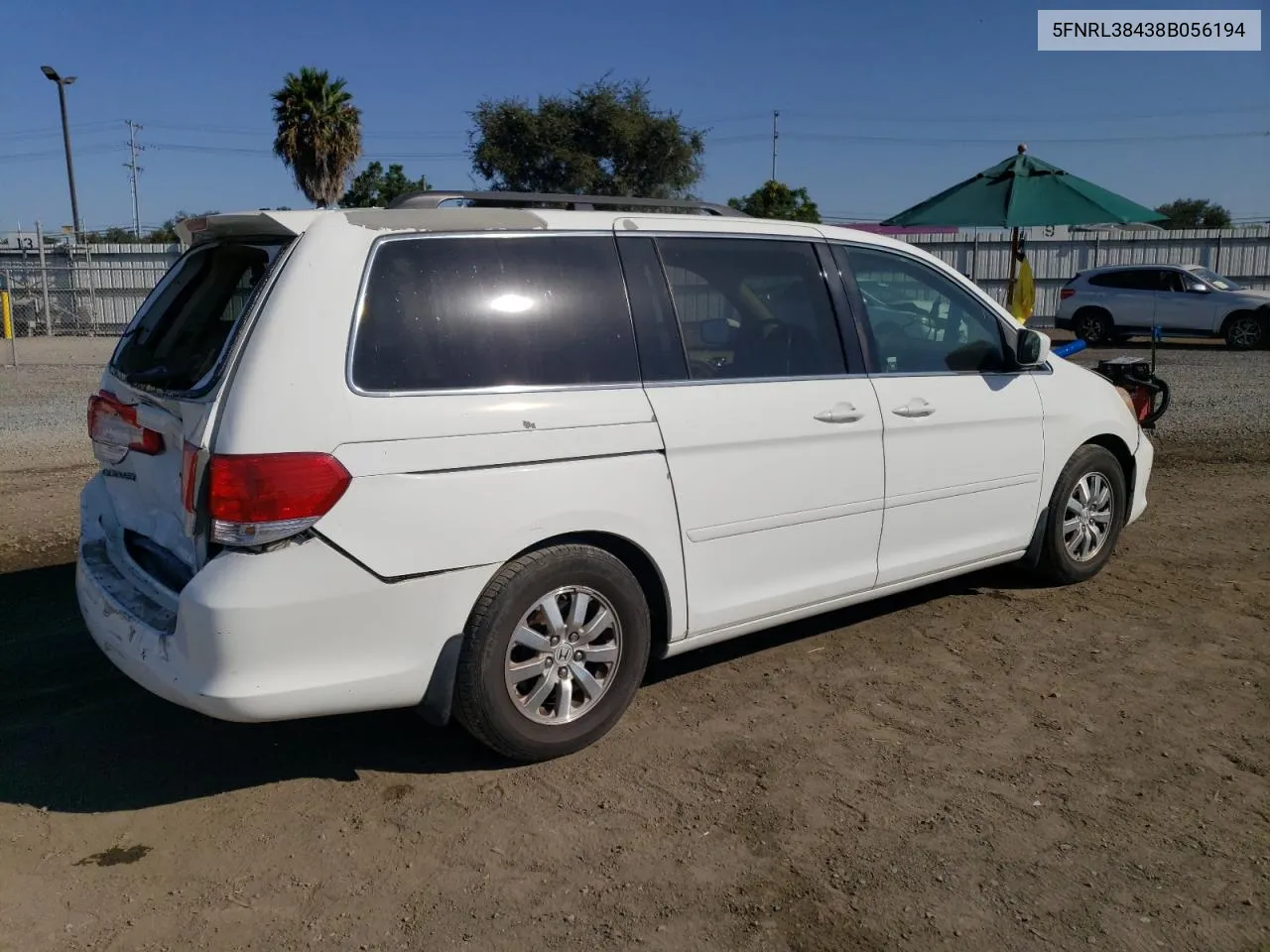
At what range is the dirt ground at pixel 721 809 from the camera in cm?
297

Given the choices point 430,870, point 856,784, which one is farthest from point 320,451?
point 856,784

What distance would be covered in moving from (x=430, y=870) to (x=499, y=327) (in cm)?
170

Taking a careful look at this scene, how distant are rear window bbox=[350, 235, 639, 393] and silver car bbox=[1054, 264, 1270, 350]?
19154 millimetres

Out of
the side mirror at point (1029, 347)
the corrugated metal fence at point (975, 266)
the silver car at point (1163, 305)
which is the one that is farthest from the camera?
the corrugated metal fence at point (975, 266)

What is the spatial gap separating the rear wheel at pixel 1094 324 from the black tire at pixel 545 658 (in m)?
20.5

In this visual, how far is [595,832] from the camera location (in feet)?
11.2

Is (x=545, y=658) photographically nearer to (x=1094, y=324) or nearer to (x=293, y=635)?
(x=293, y=635)

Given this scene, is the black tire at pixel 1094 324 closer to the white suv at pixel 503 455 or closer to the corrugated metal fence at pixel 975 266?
the corrugated metal fence at pixel 975 266

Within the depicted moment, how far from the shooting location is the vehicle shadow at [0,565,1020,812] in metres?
3.71

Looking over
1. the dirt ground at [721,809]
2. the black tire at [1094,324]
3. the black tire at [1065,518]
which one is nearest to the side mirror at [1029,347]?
the black tire at [1065,518]

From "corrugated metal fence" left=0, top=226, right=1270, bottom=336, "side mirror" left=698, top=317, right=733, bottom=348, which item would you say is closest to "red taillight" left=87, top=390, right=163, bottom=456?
"side mirror" left=698, top=317, right=733, bottom=348

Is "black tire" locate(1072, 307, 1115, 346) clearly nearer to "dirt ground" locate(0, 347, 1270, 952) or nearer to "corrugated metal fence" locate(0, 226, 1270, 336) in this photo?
"corrugated metal fence" locate(0, 226, 1270, 336)

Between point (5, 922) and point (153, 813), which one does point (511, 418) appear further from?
point (5, 922)

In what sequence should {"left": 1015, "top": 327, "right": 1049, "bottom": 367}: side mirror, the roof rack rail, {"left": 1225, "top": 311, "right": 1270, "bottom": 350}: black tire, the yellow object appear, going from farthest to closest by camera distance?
{"left": 1225, "top": 311, "right": 1270, "bottom": 350}: black tire, the yellow object, {"left": 1015, "top": 327, "right": 1049, "bottom": 367}: side mirror, the roof rack rail
